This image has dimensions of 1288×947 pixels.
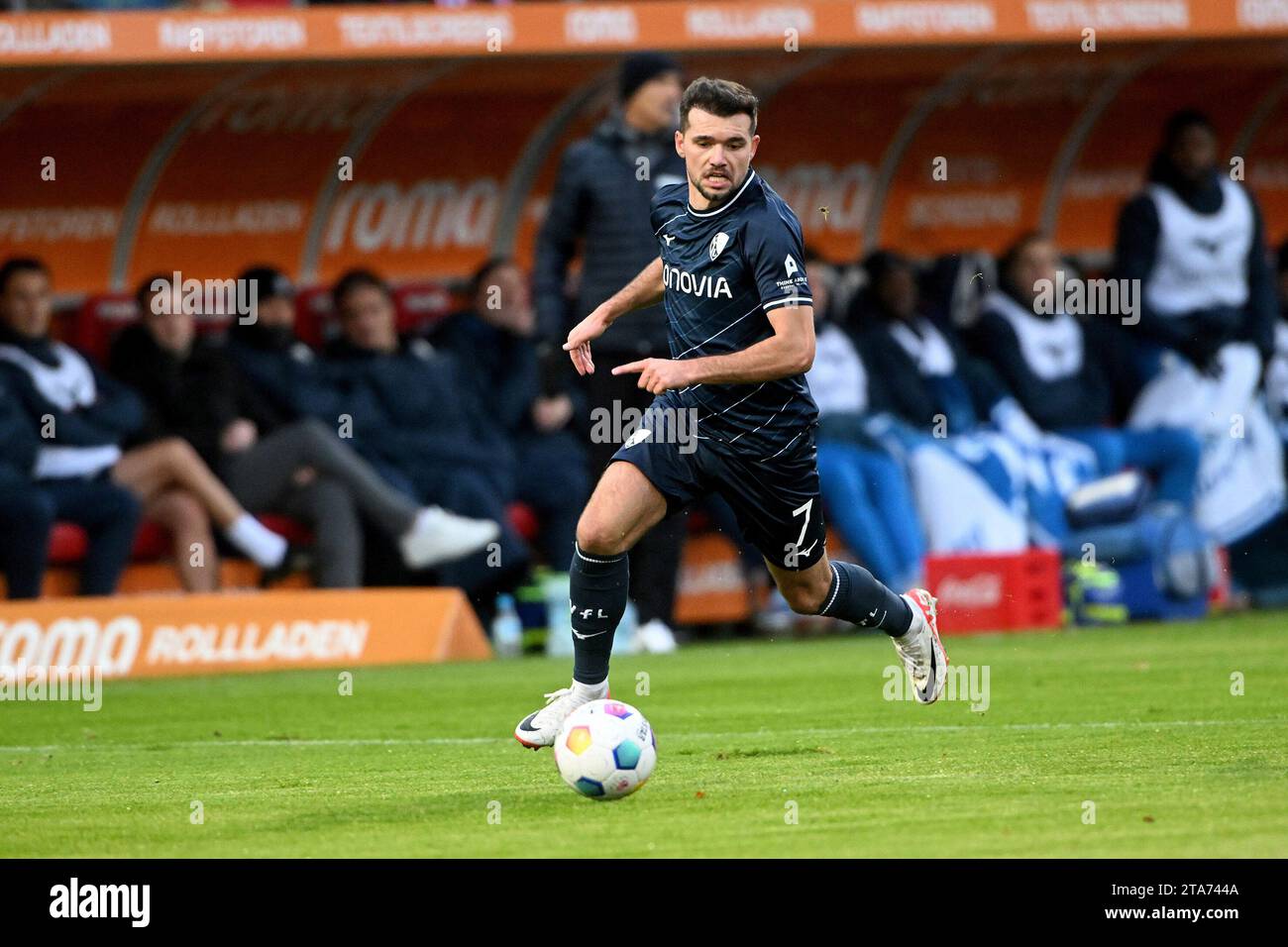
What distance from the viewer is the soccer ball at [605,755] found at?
605 cm

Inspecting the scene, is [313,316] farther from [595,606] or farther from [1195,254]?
[595,606]

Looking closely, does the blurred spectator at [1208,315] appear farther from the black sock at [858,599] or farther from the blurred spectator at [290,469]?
the black sock at [858,599]

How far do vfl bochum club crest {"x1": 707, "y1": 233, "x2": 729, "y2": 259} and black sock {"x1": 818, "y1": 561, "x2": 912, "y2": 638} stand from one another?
46.6 inches

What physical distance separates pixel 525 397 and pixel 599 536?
6.61 meters

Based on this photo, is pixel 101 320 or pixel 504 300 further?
pixel 504 300

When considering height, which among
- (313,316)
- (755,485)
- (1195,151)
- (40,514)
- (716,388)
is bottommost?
(755,485)

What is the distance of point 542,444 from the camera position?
13211 millimetres

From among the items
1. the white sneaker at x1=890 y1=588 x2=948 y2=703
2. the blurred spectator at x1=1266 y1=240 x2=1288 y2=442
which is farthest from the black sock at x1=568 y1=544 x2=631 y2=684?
the blurred spectator at x1=1266 y1=240 x2=1288 y2=442

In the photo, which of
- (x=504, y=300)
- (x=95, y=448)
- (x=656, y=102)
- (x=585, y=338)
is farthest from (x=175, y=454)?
(x=585, y=338)

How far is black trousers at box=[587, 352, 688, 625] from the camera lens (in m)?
11.2

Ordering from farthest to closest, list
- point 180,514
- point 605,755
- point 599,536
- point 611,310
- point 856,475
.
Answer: point 856,475
point 180,514
point 611,310
point 599,536
point 605,755

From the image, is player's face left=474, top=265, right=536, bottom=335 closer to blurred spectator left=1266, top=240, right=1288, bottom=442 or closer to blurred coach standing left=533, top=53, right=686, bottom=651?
blurred coach standing left=533, top=53, right=686, bottom=651

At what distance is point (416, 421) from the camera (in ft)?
42.4
